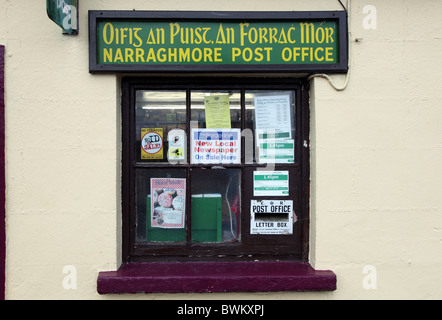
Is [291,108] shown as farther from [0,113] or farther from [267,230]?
[0,113]

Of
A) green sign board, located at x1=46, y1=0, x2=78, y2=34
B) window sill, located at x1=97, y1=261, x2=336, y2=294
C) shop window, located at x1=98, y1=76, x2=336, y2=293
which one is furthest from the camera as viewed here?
shop window, located at x1=98, y1=76, x2=336, y2=293

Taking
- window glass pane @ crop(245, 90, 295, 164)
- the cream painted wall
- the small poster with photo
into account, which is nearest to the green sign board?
the cream painted wall

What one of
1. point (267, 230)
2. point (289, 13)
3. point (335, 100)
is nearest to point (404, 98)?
point (335, 100)

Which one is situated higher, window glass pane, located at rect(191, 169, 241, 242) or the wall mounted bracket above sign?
the wall mounted bracket above sign

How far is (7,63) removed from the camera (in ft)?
10.4

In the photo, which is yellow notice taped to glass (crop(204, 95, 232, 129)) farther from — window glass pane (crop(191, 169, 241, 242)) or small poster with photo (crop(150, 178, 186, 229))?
small poster with photo (crop(150, 178, 186, 229))

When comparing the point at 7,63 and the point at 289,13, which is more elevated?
the point at 289,13

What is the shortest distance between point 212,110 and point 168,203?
0.91 metres

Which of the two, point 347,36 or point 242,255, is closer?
point 347,36

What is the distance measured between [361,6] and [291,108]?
1001 mm

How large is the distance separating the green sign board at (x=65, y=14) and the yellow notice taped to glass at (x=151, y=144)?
0.99 metres

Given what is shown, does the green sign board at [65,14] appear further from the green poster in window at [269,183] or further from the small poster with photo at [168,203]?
the green poster in window at [269,183]

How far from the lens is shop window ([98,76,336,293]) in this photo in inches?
135

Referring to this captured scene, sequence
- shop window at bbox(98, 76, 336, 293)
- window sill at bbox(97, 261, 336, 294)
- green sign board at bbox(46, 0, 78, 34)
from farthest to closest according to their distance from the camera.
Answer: shop window at bbox(98, 76, 336, 293) < window sill at bbox(97, 261, 336, 294) < green sign board at bbox(46, 0, 78, 34)
